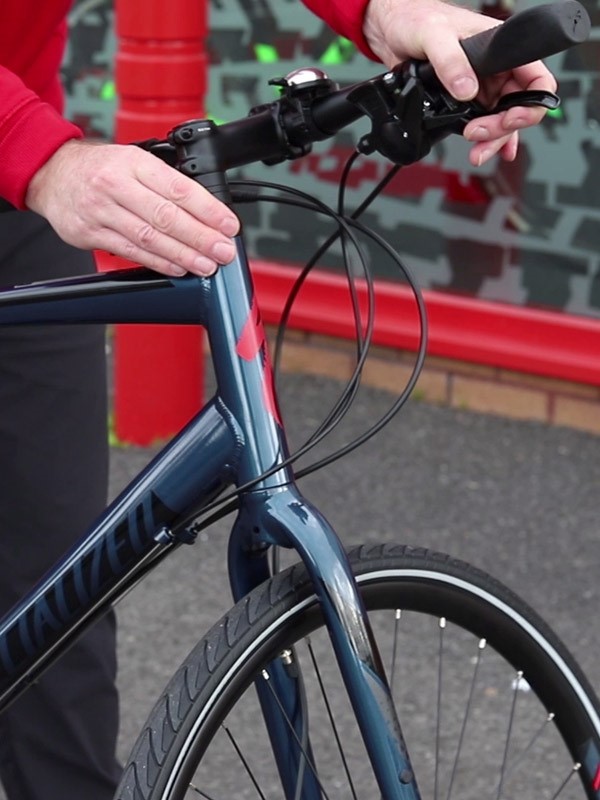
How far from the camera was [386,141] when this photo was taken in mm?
1606

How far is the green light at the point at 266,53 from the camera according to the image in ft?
17.2

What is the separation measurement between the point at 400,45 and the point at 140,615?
2.21 m

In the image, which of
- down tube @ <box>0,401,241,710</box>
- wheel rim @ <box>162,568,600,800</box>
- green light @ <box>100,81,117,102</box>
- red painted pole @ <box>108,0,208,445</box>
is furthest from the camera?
green light @ <box>100,81,117,102</box>

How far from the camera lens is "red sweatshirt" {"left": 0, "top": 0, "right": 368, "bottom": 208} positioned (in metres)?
1.60

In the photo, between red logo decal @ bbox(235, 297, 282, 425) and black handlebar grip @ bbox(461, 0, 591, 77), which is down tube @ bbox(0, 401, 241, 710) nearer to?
red logo decal @ bbox(235, 297, 282, 425)

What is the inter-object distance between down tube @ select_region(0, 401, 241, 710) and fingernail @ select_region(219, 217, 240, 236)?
198 mm

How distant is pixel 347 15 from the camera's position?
1857mm

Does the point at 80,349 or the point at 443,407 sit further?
the point at 443,407

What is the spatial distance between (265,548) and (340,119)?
18.4 inches

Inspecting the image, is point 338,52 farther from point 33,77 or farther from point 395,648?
point 395,648

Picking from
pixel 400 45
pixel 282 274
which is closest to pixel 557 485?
pixel 282 274

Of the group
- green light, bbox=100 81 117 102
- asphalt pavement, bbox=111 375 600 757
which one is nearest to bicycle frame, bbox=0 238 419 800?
asphalt pavement, bbox=111 375 600 757

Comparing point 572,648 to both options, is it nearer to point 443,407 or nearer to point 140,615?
point 140,615

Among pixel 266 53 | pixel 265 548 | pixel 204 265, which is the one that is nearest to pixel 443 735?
pixel 265 548
